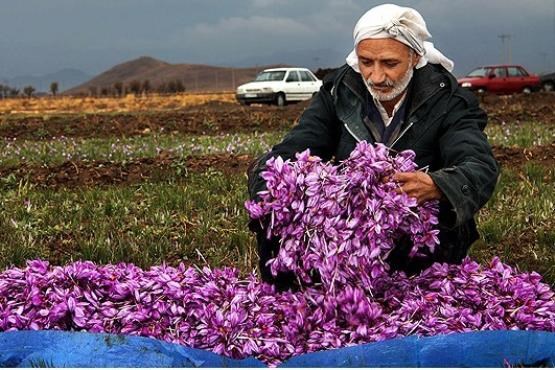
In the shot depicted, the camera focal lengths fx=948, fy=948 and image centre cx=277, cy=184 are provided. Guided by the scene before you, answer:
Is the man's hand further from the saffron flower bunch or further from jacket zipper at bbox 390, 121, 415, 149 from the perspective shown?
jacket zipper at bbox 390, 121, 415, 149

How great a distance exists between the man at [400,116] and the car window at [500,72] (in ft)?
121

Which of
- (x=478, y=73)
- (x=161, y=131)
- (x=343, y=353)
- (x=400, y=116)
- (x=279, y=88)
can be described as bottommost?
(x=161, y=131)

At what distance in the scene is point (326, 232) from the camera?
4.02m

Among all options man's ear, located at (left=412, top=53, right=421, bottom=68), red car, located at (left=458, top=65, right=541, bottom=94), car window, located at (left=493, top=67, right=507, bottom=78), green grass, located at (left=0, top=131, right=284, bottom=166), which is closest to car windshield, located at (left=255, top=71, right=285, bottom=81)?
red car, located at (left=458, top=65, right=541, bottom=94)

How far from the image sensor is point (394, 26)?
14.2 ft

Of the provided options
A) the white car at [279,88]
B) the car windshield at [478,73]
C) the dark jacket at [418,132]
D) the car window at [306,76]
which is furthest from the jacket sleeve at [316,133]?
the car windshield at [478,73]

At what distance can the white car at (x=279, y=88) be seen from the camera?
35.0 metres

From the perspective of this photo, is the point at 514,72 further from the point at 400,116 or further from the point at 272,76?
the point at 400,116

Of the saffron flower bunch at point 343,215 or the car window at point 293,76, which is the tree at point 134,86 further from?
the saffron flower bunch at point 343,215

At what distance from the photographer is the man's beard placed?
448 cm

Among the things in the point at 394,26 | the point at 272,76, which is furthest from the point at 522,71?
the point at 394,26

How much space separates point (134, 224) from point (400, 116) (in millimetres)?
3527

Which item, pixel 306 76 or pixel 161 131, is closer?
pixel 161 131

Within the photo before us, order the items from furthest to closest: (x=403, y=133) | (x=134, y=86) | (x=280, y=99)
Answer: (x=134, y=86)
(x=280, y=99)
(x=403, y=133)
